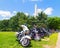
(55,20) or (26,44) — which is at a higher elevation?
(55,20)

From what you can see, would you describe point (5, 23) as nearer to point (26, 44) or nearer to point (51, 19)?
point (51, 19)

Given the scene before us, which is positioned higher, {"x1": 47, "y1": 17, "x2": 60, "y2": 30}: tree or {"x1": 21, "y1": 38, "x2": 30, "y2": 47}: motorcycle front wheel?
{"x1": 47, "y1": 17, "x2": 60, "y2": 30}: tree

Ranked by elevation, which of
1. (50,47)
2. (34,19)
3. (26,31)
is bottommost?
(50,47)

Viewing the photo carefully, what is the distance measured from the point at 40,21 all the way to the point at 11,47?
43279 mm

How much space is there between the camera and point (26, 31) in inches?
620

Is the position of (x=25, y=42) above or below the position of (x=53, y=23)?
below

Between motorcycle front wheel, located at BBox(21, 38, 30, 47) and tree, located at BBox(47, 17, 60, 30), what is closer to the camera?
motorcycle front wheel, located at BBox(21, 38, 30, 47)

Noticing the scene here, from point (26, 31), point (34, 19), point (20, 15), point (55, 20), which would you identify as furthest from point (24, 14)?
point (26, 31)

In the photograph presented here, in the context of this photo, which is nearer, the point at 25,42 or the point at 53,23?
the point at 25,42

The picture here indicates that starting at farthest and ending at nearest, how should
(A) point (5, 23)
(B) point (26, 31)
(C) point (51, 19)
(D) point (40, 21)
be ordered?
(A) point (5, 23) → (C) point (51, 19) → (D) point (40, 21) → (B) point (26, 31)

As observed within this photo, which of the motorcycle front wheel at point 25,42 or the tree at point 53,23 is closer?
the motorcycle front wheel at point 25,42

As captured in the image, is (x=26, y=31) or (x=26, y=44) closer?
(x=26, y=44)

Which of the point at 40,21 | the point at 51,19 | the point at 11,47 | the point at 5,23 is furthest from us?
the point at 5,23

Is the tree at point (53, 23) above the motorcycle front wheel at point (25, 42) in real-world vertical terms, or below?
above
